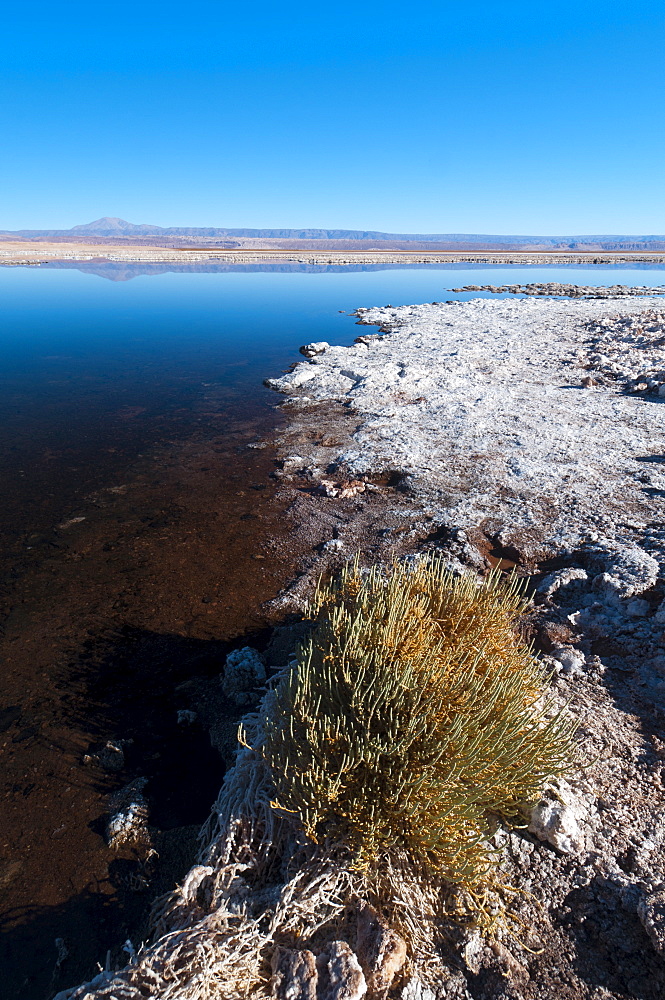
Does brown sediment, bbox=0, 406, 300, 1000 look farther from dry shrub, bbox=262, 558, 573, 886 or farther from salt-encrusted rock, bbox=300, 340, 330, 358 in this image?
salt-encrusted rock, bbox=300, 340, 330, 358

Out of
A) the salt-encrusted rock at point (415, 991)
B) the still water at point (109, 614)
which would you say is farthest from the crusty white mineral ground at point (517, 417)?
the salt-encrusted rock at point (415, 991)

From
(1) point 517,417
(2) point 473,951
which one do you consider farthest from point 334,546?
(1) point 517,417

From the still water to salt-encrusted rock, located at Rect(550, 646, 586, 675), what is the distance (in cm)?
240

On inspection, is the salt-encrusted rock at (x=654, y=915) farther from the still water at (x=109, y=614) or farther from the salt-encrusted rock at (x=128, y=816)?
the salt-encrusted rock at (x=128, y=816)

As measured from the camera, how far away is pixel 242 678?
3.83m

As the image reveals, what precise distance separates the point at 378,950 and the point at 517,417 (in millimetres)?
8233

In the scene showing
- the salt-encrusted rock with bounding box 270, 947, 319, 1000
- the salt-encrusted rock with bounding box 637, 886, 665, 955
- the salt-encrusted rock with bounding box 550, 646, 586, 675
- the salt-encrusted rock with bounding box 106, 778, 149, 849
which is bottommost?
the salt-encrusted rock with bounding box 106, 778, 149, 849

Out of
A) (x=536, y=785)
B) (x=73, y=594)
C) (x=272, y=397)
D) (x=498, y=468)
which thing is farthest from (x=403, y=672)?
(x=272, y=397)

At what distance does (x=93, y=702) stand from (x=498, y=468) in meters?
5.49

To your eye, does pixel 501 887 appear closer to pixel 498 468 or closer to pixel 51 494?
pixel 498 468

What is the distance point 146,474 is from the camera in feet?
25.5

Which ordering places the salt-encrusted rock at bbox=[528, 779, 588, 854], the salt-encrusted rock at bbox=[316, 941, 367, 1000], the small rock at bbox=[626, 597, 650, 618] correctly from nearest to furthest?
the salt-encrusted rock at bbox=[316, 941, 367, 1000]
the salt-encrusted rock at bbox=[528, 779, 588, 854]
the small rock at bbox=[626, 597, 650, 618]

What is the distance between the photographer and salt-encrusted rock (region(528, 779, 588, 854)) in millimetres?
2443

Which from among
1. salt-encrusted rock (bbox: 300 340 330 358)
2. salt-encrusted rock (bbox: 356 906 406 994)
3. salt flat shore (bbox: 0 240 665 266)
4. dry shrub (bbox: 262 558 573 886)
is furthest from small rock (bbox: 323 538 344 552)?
salt flat shore (bbox: 0 240 665 266)
